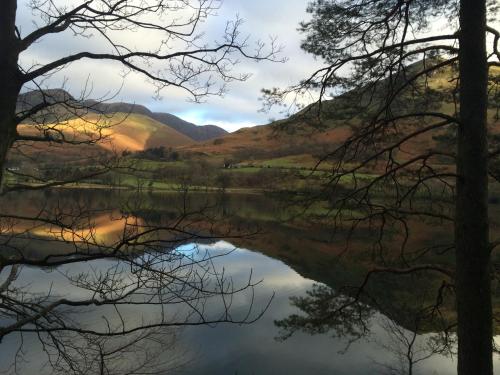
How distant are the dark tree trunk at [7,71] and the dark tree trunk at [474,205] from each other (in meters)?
3.95

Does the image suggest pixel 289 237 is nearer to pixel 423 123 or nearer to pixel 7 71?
pixel 423 123

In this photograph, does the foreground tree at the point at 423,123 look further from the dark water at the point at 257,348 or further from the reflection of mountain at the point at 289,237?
the dark water at the point at 257,348

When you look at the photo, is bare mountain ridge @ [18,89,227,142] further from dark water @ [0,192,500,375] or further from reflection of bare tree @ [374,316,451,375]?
reflection of bare tree @ [374,316,451,375]

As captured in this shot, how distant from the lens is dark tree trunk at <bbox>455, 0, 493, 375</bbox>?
4.25 metres

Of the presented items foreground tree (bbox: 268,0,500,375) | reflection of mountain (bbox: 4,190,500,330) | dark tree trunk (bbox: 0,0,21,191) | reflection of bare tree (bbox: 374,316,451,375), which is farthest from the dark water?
dark tree trunk (bbox: 0,0,21,191)

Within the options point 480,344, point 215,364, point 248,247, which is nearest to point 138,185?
point 480,344

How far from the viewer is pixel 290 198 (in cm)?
612

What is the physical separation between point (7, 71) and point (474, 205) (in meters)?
4.17

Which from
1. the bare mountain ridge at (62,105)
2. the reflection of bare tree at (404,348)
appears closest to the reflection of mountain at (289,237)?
the bare mountain ridge at (62,105)

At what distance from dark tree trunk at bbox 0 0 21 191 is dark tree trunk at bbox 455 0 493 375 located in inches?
156

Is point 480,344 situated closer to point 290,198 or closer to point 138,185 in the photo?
point 290,198

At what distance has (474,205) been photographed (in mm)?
4281

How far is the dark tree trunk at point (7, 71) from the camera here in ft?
9.48

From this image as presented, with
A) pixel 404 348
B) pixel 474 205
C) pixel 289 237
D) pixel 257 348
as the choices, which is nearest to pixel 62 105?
pixel 474 205
